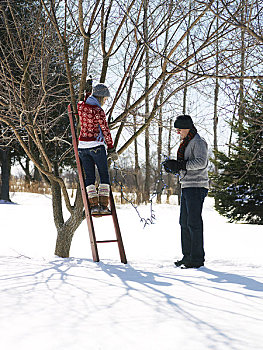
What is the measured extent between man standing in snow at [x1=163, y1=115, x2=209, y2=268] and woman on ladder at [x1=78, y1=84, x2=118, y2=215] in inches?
26.5

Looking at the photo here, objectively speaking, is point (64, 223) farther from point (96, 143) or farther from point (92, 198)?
point (96, 143)

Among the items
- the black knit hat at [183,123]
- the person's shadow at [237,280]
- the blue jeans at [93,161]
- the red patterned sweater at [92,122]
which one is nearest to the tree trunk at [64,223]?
the blue jeans at [93,161]

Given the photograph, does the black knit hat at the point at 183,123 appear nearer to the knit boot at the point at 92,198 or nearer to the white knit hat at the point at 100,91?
the white knit hat at the point at 100,91

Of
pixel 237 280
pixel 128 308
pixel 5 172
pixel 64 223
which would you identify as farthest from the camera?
pixel 5 172

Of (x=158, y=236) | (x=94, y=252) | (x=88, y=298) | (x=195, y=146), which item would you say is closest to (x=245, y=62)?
(x=195, y=146)

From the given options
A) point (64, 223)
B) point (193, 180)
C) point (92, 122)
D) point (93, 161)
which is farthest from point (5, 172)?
point (193, 180)

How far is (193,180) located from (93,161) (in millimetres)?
1105

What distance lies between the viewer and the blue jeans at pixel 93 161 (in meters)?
3.71

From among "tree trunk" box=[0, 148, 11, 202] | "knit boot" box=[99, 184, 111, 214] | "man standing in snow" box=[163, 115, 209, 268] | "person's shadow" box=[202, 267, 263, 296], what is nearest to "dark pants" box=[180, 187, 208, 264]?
"man standing in snow" box=[163, 115, 209, 268]

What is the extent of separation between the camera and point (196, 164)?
11.5 feet

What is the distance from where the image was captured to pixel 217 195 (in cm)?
1059

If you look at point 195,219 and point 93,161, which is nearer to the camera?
point 195,219

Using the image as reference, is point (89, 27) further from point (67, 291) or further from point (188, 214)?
point (67, 291)

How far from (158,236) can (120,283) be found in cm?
523
